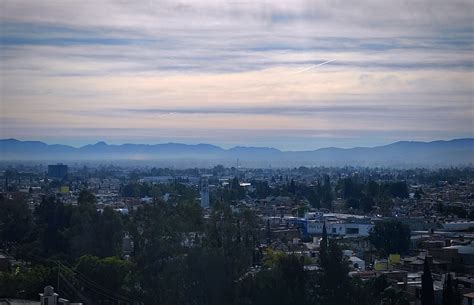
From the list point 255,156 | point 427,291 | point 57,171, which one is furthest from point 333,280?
point 255,156

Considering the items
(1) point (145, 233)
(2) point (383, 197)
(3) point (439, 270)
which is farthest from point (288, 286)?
(2) point (383, 197)

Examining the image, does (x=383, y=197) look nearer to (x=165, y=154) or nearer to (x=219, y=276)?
(x=219, y=276)

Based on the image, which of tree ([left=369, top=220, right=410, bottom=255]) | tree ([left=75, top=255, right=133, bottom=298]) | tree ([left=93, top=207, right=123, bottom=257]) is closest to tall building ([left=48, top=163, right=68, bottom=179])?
tree ([left=369, top=220, right=410, bottom=255])

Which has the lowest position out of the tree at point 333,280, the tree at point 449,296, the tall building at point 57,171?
the tree at point 449,296

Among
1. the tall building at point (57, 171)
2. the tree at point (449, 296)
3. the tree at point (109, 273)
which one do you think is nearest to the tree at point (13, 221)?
the tree at point (109, 273)

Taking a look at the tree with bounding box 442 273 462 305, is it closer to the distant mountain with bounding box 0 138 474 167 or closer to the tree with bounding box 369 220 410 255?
the tree with bounding box 369 220 410 255

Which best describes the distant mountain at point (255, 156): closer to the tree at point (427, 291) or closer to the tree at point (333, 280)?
the tree at point (427, 291)

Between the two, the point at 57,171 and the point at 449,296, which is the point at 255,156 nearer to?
the point at 57,171
